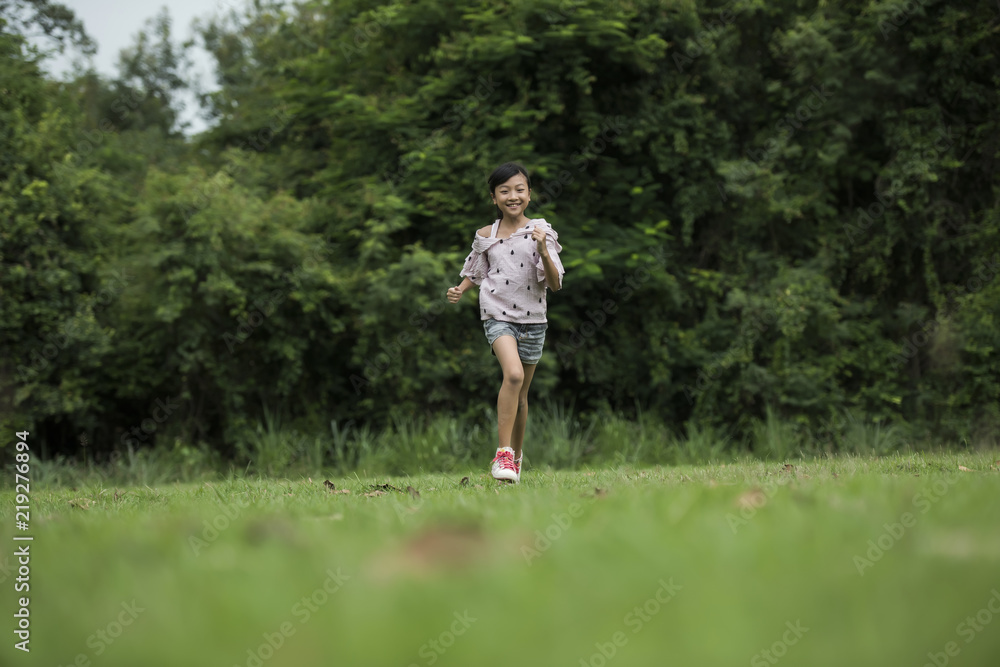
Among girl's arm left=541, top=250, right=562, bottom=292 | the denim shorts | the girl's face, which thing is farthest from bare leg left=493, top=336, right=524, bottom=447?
the girl's face

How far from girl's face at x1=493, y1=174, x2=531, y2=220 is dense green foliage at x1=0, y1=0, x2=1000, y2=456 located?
4.85 m

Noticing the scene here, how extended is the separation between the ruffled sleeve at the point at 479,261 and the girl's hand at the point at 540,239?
0.50 metres

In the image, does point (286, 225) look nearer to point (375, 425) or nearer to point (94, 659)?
point (375, 425)

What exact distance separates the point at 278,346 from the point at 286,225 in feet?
5.73

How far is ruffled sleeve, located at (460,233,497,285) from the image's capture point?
19.3 feet

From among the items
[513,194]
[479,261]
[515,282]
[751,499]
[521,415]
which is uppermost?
[513,194]

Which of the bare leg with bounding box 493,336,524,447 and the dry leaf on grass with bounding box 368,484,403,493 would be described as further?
the bare leg with bounding box 493,336,524,447

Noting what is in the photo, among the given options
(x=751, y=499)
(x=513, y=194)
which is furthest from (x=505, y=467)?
(x=751, y=499)

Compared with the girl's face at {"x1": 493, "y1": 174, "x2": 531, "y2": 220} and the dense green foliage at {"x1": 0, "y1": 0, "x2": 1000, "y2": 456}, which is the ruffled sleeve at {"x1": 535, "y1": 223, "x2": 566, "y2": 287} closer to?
the girl's face at {"x1": 493, "y1": 174, "x2": 531, "y2": 220}

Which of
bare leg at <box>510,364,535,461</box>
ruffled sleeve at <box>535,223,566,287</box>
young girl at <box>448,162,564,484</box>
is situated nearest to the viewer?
ruffled sleeve at <box>535,223,566,287</box>

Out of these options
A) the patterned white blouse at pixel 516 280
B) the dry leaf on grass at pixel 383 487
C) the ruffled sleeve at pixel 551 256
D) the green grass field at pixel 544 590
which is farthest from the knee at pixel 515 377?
the green grass field at pixel 544 590

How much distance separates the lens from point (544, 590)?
162 cm

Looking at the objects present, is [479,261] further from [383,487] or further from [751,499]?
[751,499]

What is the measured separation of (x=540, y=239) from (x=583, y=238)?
262 inches
